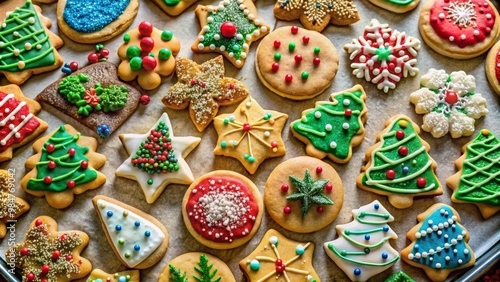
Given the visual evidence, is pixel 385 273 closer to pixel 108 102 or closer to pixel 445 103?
pixel 445 103

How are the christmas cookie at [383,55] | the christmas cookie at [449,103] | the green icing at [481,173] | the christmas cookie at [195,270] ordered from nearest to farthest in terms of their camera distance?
the christmas cookie at [195,270]
the green icing at [481,173]
the christmas cookie at [449,103]
the christmas cookie at [383,55]

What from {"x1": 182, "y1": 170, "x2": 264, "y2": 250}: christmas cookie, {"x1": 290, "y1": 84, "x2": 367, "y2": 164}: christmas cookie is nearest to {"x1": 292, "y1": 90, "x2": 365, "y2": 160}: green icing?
{"x1": 290, "y1": 84, "x2": 367, "y2": 164}: christmas cookie

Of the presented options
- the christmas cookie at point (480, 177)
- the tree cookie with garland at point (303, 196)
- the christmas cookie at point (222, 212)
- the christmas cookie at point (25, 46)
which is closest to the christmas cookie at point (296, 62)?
the tree cookie with garland at point (303, 196)

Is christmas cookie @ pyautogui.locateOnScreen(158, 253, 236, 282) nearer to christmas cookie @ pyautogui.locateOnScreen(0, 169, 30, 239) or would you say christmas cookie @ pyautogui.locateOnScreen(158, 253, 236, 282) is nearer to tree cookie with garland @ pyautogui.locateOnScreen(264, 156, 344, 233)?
tree cookie with garland @ pyautogui.locateOnScreen(264, 156, 344, 233)

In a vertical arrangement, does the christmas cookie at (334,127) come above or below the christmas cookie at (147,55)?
below

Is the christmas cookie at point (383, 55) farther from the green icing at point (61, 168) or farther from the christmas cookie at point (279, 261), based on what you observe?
the green icing at point (61, 168)

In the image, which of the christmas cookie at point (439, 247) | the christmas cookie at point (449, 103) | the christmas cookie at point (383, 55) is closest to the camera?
the christmas cookie at point (439, 247)

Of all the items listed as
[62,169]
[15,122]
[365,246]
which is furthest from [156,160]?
[365,246]
